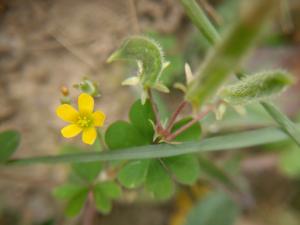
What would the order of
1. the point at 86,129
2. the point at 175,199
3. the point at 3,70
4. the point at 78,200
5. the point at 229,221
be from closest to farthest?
the point at 86,129, the point at 78,200, the point at 3,70, the point at 229,221, the point at 175,199

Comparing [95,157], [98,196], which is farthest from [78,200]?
[95,157]

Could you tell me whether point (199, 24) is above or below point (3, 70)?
below

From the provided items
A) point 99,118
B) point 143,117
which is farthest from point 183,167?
point 99,118

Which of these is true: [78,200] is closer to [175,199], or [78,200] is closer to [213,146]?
[213,146]

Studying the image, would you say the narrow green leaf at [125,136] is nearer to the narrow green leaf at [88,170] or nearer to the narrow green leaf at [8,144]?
the narrow green leaf at [88,170]

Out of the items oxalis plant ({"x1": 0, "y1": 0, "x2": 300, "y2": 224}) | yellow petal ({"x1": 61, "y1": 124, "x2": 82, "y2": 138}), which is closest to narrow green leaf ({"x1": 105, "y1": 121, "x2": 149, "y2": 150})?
oxalis plant ({"x1": 0, "y1": 0, "x2": 300, "y2": 224})

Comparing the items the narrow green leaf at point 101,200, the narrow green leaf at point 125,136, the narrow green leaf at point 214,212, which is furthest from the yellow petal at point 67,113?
the narrow green leaf at point 214,212

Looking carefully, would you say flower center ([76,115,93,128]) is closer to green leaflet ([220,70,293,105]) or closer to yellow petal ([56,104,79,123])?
yellow petal ([56,104,79,123])
